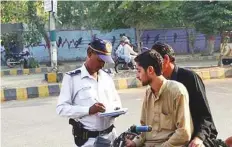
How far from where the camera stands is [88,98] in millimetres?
3064

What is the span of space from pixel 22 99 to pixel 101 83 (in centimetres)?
830

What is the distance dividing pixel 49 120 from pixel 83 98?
4.91 meters

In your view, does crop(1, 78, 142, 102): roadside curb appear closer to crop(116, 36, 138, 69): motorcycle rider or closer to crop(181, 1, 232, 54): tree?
crop(116, 36, 138, 69): motorcycle rider

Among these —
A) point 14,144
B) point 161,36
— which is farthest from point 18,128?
point 161,36

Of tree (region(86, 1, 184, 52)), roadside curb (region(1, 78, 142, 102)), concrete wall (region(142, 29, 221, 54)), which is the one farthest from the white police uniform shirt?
concrete wall (region(142, 29, 221, 54))

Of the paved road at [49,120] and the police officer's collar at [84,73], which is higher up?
the police officer's collar at [84,73]

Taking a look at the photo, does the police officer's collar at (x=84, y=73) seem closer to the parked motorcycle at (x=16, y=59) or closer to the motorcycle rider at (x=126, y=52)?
the motorcycle rider at (x=126, y=52)

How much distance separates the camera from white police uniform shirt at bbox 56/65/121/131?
10.0 ft

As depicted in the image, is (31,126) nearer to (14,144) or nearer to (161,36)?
(14,144)

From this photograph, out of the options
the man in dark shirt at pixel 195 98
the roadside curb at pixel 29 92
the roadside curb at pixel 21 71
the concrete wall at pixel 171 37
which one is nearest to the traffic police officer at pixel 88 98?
the man in dark shirt at pixel 195 98

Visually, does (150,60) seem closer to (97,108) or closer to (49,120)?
(97,108)

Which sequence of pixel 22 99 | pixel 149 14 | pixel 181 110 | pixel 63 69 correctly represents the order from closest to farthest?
1. pixel 181 110
2. pixel 22 99
3. pixel 149 14
4. pixel 63 69

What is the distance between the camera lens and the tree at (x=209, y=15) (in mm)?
15384

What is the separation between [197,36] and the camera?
85.6 feet
